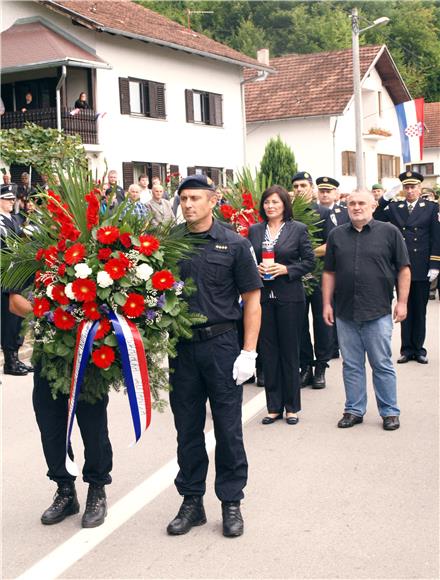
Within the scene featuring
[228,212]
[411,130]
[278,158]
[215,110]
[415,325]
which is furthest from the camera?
[215,110]

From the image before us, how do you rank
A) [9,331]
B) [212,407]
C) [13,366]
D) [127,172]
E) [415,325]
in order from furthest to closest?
[127,172], [9,331], [415,325], [13,366], [212,407]

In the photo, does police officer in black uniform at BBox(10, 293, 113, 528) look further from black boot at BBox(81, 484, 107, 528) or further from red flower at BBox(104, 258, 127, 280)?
red flower at BBox(104, 258, 127, 280)

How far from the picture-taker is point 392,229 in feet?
23.6

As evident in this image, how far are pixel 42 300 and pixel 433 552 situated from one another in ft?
7.85

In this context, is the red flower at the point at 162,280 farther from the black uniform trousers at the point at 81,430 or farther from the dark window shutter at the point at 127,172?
the dark window shutter at the point at 127,172

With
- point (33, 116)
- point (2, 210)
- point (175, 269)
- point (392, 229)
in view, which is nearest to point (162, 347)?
point (175, 269)

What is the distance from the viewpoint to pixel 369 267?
718 centimetres

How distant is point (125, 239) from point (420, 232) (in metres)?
6.60

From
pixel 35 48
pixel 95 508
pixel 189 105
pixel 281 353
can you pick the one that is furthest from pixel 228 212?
pixel 189 105

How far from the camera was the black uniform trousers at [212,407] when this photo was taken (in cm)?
493

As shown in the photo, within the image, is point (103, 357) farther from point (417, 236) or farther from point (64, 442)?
point (417, 236)

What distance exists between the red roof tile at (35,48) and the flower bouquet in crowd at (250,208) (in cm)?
1873

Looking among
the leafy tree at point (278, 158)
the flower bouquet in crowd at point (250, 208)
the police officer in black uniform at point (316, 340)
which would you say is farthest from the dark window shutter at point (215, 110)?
the flower bouquet in crowd at point (250, 208)

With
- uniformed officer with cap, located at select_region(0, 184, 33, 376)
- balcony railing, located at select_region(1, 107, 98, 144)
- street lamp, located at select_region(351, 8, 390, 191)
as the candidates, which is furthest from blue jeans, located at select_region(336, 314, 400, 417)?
balcony railing, located at select_region(1, 107, 98, 144)
